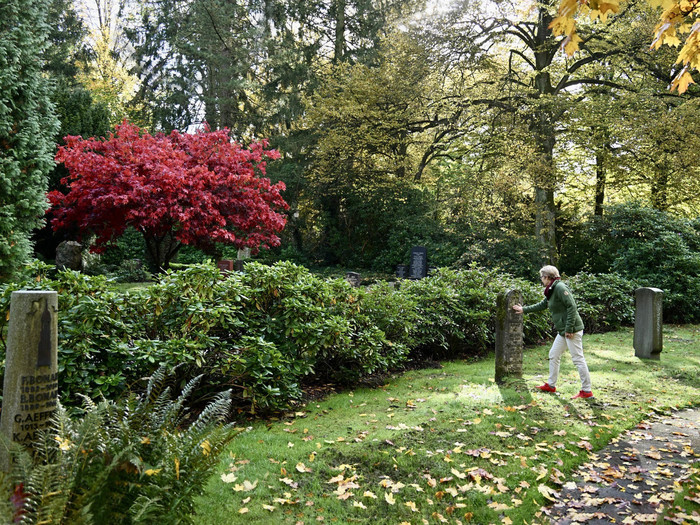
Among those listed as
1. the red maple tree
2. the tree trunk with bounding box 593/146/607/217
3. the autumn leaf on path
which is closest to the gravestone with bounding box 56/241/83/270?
the red maple tree

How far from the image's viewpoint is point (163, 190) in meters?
10.3

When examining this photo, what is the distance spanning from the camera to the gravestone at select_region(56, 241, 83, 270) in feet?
39.5

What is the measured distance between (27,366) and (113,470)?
2.84ft

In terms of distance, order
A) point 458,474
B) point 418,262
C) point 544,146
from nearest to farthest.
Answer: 1. point 458,474
2. point 544,146
3. point 418,262

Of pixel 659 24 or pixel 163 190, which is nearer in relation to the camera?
pixel 659 24

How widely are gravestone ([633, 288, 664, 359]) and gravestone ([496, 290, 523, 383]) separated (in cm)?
346

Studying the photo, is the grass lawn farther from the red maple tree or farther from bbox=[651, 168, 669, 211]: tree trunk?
bbox=[651, 168, 669, 211]: tree trunk

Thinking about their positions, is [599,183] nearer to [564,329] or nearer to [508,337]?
[508,337]

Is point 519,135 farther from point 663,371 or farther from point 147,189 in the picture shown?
point 147,189

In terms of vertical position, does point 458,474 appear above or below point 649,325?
below

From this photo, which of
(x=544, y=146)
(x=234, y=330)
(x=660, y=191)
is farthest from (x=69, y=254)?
(x=660, y=191)

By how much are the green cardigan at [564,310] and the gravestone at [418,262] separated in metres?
11.7

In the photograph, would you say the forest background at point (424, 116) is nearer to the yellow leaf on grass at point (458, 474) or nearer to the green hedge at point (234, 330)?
the green hedge at point (234, 330)

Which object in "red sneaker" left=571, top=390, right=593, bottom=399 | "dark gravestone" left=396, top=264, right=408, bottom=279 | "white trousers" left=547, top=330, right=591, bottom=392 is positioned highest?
"dark gravestone" left=396, top=264, right=408, bottom=279
